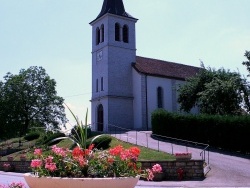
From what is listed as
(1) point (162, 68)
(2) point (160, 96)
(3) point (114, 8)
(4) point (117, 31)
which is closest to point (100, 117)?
(2) point (160, 96)

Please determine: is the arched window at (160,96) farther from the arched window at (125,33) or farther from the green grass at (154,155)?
the green grass at (154,155)

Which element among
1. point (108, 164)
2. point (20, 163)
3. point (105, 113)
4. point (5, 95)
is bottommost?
point (20, 163)

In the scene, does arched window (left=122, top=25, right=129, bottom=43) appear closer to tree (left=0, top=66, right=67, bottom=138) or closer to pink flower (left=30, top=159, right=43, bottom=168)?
tree (left=0, top=66, right=67, bottom=138)

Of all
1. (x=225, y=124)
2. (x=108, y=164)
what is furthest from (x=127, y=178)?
(x=225, y=124)

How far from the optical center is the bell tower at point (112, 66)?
128 ft

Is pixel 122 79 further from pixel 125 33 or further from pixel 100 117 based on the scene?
pixel 125 33

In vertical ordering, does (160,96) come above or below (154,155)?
above

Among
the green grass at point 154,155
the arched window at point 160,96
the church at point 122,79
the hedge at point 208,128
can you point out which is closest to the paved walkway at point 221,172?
the green grass at point 154,155

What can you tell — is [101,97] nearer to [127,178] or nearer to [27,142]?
[27,142]

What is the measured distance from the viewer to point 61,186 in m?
5.78

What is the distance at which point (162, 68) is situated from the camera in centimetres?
4381

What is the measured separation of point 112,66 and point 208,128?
1671cm

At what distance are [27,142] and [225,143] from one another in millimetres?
20740

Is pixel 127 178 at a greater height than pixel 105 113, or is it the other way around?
pixel 105 113
